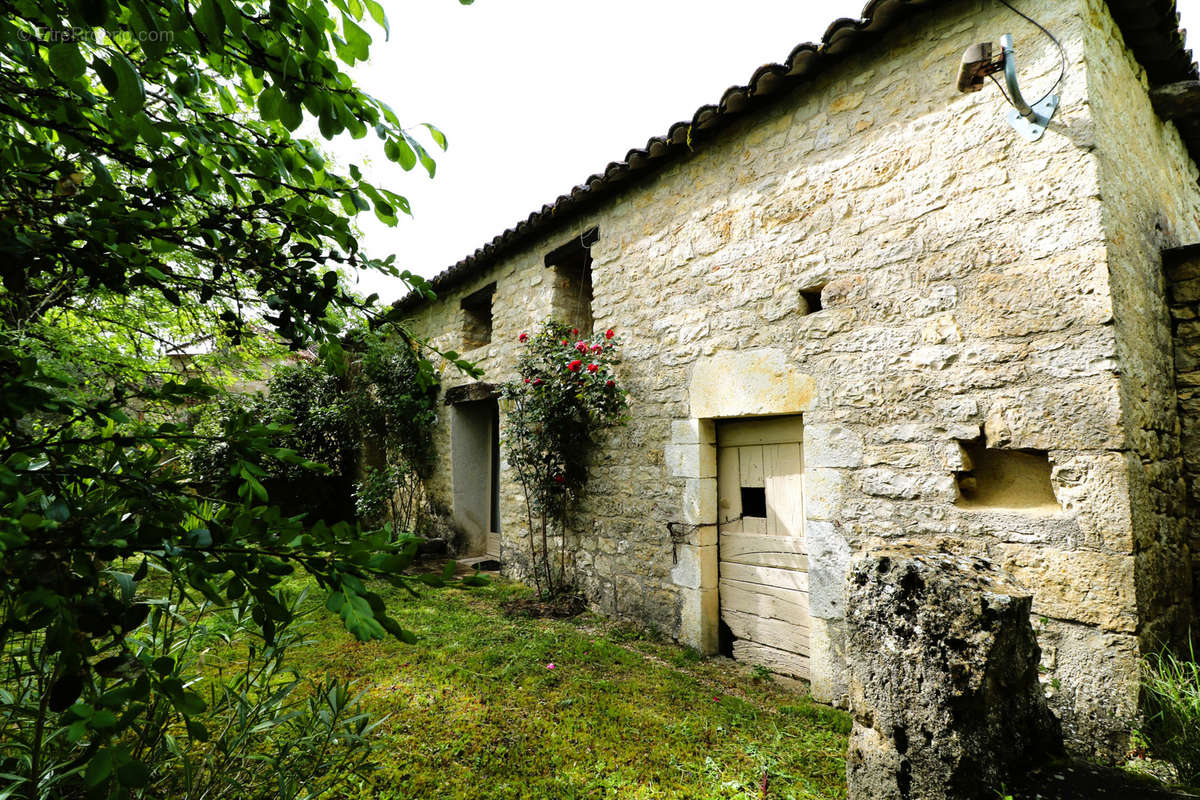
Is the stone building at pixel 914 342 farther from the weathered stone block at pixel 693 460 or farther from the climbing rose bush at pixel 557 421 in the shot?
the climbing rose bush at pixel 557 421

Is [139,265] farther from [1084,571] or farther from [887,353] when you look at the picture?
[1084,571]

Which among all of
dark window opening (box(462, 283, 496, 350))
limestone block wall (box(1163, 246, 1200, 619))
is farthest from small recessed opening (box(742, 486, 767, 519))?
dark window opening (box(462, 283, 496, 350))

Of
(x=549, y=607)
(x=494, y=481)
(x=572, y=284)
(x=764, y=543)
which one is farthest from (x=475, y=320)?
(x=764, y=543)

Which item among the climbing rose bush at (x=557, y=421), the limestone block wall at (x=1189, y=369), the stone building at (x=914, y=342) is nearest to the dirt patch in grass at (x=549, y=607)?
the climbing rose bush at (x=557, y=421)

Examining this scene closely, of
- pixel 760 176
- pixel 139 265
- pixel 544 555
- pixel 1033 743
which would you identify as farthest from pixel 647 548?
pixel 139 265

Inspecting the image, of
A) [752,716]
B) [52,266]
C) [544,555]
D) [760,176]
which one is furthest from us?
[544,555]

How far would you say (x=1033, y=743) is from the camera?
2.15 m

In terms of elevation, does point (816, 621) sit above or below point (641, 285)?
below

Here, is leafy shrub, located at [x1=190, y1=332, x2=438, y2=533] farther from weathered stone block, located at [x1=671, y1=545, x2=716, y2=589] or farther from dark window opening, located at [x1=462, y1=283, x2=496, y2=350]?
weathered stone block, located at [x1=671, y1=545, x2=716, y2=589]

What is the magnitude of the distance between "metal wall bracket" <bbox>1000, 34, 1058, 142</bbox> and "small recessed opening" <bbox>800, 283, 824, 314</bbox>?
4.16 feet

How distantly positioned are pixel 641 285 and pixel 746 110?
1495 millimetres

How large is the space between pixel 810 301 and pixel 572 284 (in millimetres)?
2759

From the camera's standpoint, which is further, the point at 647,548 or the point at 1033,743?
the point at 647,548

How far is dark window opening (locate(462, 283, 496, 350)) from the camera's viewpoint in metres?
7.03
